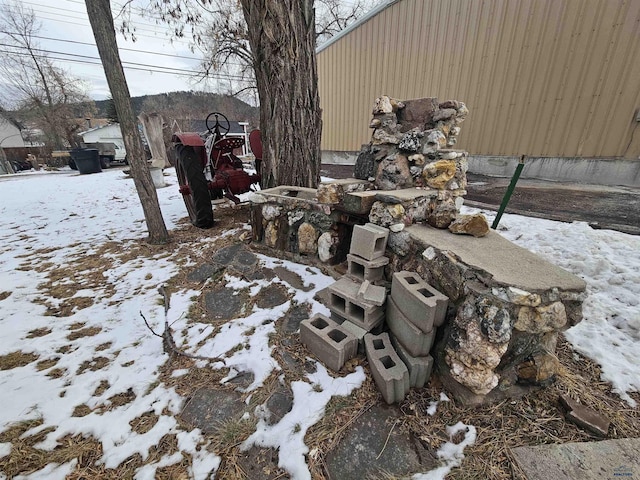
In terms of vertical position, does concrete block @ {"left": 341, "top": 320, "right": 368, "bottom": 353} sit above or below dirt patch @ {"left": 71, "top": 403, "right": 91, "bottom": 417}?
above

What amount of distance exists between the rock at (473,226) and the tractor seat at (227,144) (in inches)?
139

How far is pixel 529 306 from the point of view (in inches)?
49.3

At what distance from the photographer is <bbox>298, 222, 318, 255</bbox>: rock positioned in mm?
2704

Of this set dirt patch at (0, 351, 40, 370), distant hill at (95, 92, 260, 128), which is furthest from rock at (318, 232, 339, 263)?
distant hill at (95, 92, 260, 128)

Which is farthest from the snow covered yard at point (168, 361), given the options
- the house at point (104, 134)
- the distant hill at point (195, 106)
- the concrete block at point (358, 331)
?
the house at point (104, 134)

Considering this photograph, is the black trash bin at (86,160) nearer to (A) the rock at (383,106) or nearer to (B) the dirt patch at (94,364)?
(B) the dirt patch at (94,364)

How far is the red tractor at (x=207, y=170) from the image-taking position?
3.56m

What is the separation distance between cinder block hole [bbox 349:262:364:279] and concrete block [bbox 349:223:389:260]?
11 cm

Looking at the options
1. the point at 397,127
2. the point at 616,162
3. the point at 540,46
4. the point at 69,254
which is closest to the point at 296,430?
the point at 397,127

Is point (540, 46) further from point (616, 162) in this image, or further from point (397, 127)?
point (397, 127)

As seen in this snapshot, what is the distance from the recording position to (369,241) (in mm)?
1887

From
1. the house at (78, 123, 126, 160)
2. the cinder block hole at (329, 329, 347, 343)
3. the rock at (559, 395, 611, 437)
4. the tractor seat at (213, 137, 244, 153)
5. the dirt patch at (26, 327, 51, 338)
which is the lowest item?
the dirt patch at (26, 327, 51, 338)

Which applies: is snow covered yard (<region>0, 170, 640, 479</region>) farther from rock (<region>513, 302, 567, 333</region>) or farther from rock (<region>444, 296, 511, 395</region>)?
rock (<region>513, 302, 567, 333</region>)

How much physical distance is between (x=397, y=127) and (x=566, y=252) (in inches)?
82.1
